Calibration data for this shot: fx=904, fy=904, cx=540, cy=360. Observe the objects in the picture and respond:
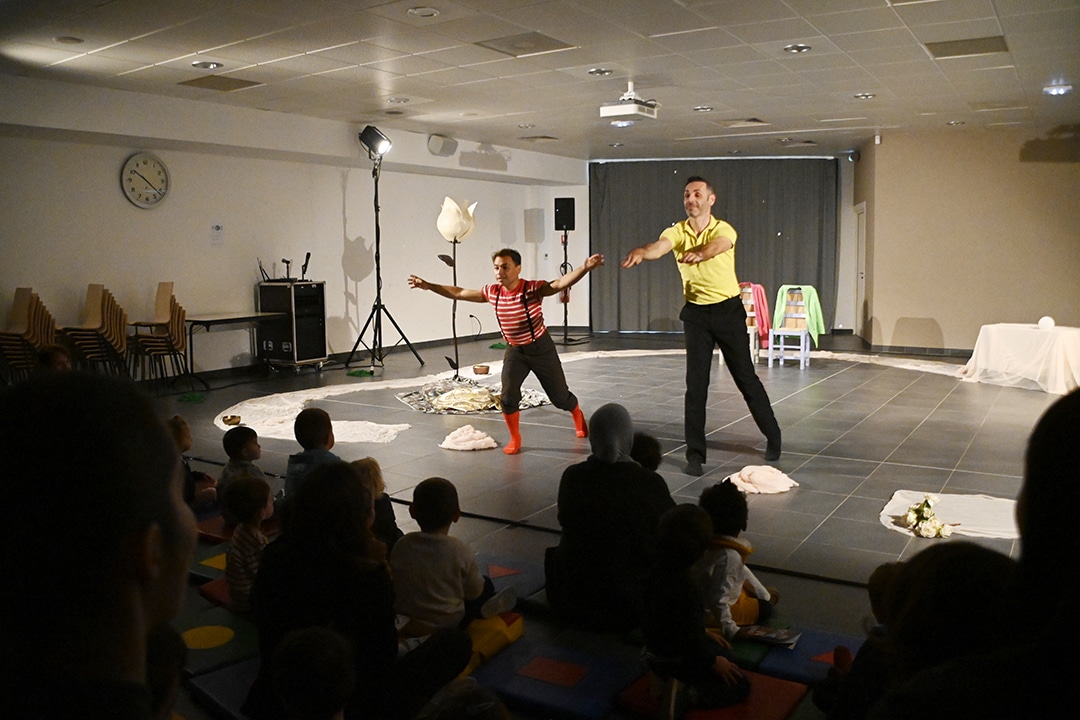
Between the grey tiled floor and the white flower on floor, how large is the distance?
2.2 inches

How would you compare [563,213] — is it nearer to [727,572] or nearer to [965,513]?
[965,513]

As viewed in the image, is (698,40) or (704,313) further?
(698,40)

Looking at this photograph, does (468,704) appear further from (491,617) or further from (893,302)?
(893,302)

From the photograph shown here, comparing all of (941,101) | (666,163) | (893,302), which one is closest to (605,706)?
(941,101)


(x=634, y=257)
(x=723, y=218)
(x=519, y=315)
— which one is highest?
(x=723, y=218)

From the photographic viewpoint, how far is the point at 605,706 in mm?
2488

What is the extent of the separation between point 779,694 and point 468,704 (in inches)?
36.7

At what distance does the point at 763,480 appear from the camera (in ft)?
15.8

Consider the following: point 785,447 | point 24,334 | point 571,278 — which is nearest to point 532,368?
point 571,278

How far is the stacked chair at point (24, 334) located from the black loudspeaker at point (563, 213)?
7.18 m

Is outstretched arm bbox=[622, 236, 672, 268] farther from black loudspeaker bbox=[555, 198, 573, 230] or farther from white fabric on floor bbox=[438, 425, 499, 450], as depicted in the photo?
black loudspeaker bbox=[555, 198, 573, 230]

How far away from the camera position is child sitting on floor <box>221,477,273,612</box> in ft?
10.1

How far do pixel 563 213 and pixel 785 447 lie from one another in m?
7.80

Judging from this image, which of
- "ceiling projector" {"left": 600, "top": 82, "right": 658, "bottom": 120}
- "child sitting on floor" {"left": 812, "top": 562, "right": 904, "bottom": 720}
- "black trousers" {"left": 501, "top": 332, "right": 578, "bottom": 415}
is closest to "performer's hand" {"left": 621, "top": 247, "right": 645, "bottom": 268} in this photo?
"black trousers" {"left": 501, "top": 332, "right": 578, "bottom": 415}
